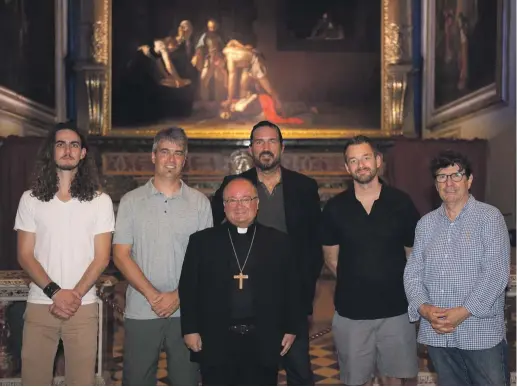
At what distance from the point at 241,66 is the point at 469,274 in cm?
812

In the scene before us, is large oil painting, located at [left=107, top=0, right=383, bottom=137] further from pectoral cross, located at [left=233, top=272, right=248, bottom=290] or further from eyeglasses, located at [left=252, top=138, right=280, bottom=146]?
pectoral cross, located at [left=233, top=272, right=248, bottom=290]

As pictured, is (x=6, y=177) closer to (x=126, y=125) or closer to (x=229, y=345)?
(x=126, y=125)

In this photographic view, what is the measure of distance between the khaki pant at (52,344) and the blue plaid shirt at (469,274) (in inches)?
75.7

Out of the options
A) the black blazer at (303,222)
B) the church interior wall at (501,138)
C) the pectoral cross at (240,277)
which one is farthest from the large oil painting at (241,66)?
the pectoral cross at (240,277)

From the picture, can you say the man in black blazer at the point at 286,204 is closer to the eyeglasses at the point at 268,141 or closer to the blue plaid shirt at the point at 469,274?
the eyeglasses at the point at 268,141

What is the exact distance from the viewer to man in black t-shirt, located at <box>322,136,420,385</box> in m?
3.98

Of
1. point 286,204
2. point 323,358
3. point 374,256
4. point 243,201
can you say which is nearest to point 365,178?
point 374,256

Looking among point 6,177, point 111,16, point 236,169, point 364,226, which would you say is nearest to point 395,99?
point 236,169

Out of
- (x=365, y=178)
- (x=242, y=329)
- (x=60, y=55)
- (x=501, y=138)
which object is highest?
(x=60, y=55)

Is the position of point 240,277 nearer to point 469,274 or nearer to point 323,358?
point 469,274

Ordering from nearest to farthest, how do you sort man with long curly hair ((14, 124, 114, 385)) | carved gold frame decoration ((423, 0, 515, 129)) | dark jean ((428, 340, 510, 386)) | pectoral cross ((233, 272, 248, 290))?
dark jean ((428, 340, 510, 386))
pectoral cross ((233, 272, 248, 290))
man with long curly hair ((14, 124, 114, 385))
carved gold frame decoration ((423, 0, 515, 129))

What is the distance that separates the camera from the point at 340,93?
11156mm

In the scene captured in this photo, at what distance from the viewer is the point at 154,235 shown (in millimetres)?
3891

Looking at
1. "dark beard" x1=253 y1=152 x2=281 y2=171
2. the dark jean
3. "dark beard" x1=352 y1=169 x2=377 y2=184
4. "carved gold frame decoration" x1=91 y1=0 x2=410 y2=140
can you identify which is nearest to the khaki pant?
"dark beard" x1=253 y1=152 x2=281 y2=171
